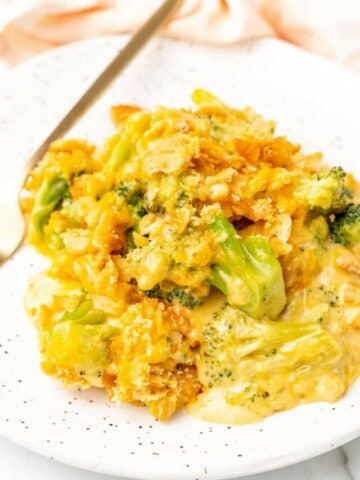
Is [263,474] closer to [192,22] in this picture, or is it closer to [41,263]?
[41,263]

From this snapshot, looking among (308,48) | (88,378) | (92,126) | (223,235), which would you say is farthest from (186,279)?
(308,48)

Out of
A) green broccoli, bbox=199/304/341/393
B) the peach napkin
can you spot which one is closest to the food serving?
green broccoli, bbox=199/304/341/393

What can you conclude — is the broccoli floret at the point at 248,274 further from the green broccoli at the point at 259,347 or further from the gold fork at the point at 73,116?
the gold fork at the point at 73,116

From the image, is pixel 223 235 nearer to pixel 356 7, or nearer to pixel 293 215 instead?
pixel 293 215

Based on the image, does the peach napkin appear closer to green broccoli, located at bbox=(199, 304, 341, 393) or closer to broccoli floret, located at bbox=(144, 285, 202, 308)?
broccoli floret, located at bbox=(144, 285, 202, 308)

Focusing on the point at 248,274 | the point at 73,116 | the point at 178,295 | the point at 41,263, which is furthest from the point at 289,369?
the point at 73,116

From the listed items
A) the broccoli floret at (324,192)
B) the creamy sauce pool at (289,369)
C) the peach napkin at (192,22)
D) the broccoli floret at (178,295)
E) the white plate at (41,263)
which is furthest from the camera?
the peach napkin at (192,22)

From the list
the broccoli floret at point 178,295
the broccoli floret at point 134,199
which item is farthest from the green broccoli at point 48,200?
the broccoli floret at point 178,295

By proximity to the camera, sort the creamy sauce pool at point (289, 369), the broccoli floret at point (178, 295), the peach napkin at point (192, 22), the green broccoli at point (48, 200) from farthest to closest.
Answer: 1. the peach napkin at point (192, 22)
2. the green broccoli at point (48, 200)
3. the broccoli floret at point (178, 295)
4. the creamy sauce pool at point (289, 369)
